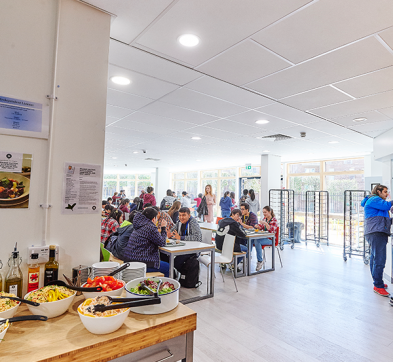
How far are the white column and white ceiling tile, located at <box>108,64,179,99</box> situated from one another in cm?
562

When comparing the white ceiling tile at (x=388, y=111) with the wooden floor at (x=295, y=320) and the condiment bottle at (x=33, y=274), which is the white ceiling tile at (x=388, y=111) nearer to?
the wooden floor at (x=295, y=320)

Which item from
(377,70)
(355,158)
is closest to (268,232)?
(377,70)

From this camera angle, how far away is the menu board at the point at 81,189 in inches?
67.1

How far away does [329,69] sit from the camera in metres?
2.63

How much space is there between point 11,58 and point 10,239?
1.02 metres

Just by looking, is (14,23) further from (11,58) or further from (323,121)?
(323,121)

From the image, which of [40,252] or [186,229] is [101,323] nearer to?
[40,252]

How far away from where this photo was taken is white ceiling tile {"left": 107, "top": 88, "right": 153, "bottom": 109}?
137 inches

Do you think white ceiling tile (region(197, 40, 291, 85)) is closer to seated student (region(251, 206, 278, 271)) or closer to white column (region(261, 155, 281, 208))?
seated student (region(251, 206, 278, 271))

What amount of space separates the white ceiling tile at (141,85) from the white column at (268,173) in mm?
5617

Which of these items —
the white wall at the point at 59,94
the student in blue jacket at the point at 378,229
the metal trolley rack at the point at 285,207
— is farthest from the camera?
the metal trolley rack at the point at 285,207

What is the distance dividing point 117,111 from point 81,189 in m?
2.79

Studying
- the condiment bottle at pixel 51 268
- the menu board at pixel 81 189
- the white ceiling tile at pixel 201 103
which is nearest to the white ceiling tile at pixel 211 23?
the white ceiling tile at pixel 201 103

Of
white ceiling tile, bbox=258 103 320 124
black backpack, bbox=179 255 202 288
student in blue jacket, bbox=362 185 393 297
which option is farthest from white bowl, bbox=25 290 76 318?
student in blue jacket, bbox=362 185 393 297
